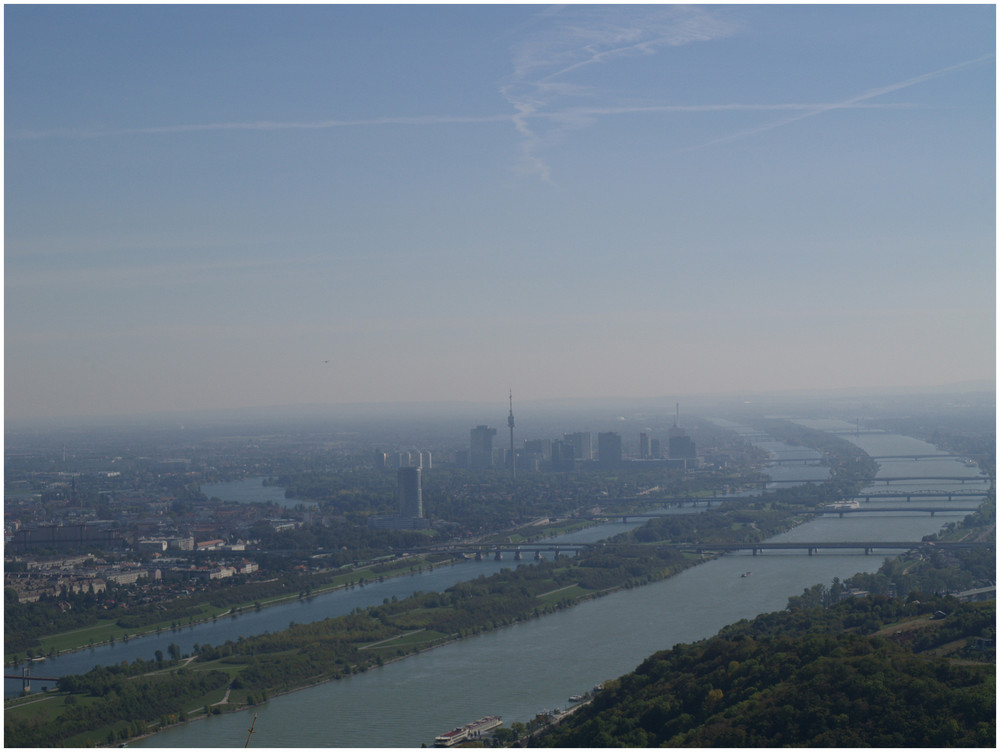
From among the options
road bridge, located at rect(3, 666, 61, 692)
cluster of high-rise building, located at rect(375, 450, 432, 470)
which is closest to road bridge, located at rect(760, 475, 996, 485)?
cluster of high-rise building, located at rect(375, 450, 432, 470)

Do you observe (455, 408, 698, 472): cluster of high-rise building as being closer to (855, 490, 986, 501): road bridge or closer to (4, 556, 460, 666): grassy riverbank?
(855, 490, 986, 501): road bridge

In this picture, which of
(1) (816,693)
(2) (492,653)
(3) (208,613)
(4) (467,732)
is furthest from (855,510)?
(1) (816,693)

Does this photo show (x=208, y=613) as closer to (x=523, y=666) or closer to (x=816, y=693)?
(x=523, y=666)

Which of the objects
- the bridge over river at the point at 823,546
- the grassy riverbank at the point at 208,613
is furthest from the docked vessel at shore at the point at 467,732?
the bridge over river at the point at 823,546

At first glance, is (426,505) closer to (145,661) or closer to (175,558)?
(175,558)

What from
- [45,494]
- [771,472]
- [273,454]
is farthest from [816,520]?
[273,454]

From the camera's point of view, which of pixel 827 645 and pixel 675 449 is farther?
pixel 675 449
